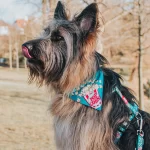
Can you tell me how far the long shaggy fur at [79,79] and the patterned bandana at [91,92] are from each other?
0.06 meters

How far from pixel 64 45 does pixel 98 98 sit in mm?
701

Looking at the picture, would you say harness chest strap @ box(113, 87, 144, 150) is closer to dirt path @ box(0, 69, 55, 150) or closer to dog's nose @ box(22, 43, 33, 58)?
dog's nose @ box(22, 43, 33, 58)

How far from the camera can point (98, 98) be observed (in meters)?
3.71

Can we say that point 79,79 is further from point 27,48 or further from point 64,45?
point 27,48

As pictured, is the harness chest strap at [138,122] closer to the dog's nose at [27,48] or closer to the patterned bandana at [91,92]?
the patterned bandana at [91,92]

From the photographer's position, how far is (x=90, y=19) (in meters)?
3.69

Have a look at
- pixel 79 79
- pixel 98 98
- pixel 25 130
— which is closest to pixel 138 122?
pixel 98 98

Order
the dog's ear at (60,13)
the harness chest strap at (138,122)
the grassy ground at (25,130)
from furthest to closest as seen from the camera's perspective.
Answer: the grassy ground at (25,130) → the dog's ear at (60,13) → the harness chest strap at (138,122)

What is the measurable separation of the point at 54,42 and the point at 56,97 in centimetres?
66

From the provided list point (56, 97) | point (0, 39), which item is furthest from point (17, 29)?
point (56, 97)

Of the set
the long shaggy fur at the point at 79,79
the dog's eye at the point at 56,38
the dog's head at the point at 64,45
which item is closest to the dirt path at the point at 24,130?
the long shaggy fur at the point at 79,79

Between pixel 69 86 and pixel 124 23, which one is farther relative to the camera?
pixel 124 23

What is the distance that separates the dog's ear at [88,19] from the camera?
366 cm

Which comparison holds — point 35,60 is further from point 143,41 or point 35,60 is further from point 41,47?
point 143,41
